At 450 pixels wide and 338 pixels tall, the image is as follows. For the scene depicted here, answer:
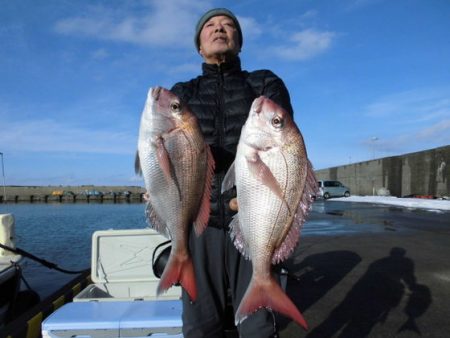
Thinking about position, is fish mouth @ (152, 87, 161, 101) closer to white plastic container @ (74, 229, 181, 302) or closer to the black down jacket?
the black down jacket

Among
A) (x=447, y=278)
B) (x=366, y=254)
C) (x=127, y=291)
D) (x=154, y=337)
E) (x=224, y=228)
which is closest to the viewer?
(x=224, y=228)

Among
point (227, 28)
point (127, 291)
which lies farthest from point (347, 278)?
point (227, 28)

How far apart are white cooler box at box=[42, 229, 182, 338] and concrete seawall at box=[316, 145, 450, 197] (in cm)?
2941

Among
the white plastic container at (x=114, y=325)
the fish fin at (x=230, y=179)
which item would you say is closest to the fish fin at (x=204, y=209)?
the fish fin at (x=230, y=179)

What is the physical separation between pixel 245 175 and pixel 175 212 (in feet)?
1.65

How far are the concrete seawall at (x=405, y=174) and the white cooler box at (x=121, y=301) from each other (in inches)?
1158

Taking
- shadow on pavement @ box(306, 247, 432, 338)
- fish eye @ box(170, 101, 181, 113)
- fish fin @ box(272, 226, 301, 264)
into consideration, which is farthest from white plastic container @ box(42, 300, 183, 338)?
fish eye @ box(170, 101, 181, 113)

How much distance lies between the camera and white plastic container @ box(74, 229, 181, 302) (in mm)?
5578

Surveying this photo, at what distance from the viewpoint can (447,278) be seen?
7.51 metres

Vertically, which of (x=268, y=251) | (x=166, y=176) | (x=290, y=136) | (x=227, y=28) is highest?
(x=227, y=28)

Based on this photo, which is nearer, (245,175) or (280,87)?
(245,175)

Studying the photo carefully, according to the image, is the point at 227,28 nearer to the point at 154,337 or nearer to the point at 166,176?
the point at 166,176

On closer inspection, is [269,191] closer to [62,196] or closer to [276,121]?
[276,121]

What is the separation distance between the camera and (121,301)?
15.0 feet
